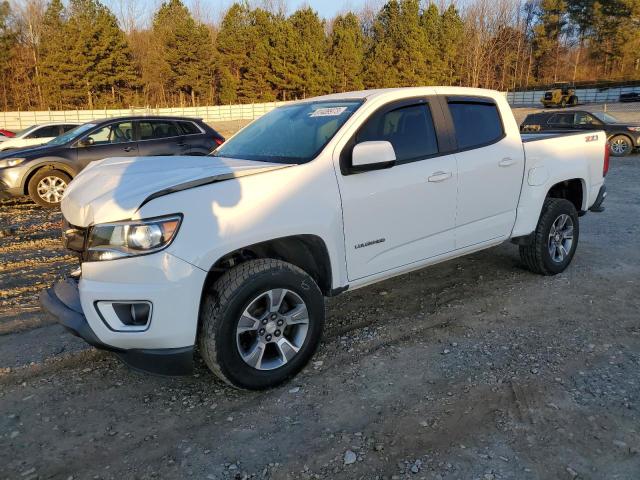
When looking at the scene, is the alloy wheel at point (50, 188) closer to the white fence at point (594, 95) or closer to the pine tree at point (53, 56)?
the pine tree at point (53, 56)

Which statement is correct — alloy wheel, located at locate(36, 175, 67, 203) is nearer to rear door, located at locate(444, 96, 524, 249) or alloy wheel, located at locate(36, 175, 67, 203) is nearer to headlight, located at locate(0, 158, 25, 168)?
headlight, located at locate(0, 158, 25, 168)

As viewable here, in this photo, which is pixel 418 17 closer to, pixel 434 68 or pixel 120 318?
pixel 434 68

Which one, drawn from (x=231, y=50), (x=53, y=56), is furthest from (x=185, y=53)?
(x=53, y=56)

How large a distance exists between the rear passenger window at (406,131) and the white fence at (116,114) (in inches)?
1271

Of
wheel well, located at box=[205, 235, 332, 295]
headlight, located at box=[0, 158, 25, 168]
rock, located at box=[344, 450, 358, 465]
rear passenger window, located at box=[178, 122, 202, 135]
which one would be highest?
rear passenger window, located at box=[178, 122, 202, 135]

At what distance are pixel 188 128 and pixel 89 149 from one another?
78.9 inches

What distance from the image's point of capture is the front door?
3.55 m

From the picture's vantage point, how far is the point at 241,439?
2.82 meters

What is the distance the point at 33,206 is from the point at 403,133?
8.41 m

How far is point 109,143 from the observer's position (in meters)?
10.1

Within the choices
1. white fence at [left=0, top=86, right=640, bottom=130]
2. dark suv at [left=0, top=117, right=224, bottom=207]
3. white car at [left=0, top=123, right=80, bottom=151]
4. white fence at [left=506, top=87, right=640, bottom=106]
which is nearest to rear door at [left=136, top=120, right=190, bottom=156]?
dark suv at [left=0, top=117, right=224, bottom=207]

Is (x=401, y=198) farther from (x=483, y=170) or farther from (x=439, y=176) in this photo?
(x=483, y=170)

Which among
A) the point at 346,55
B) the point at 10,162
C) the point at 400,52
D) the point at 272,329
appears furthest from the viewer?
the point at 400,52

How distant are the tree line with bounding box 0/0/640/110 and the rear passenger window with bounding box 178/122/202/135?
4801 cm
